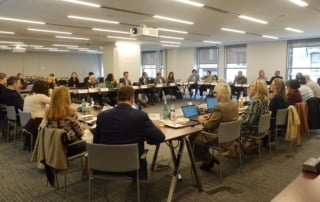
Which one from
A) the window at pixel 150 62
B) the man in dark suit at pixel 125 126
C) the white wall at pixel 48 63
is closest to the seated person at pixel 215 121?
the man in dark suit at pixel 125 126

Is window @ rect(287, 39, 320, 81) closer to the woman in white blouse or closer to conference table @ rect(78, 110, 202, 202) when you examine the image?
conference table @ rect(78, 110, 202, 202)

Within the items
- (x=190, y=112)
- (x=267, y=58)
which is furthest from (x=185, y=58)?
(x=190, y=112)

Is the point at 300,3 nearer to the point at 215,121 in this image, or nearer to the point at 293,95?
the point at 293,95

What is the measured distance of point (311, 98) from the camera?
17.1ft

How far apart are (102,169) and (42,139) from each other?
93 cm

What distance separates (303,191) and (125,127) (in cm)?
141

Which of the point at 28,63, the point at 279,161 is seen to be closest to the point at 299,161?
the point at 279,161

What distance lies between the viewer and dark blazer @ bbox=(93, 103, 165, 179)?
2.28m

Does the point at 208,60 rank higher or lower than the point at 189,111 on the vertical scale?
higher

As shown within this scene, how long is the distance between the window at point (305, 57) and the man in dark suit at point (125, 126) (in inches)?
425

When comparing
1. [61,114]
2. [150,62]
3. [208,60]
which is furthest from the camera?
[150,62]

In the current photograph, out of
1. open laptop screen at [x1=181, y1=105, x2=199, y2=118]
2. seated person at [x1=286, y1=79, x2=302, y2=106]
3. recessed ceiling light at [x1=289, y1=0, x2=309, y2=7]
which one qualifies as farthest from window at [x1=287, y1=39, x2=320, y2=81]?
open laptop screen at [x1=181, y1=105, x2=199, y2=118]

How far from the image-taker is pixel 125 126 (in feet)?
7.45

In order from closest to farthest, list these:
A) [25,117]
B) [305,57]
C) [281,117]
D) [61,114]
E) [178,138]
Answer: [178,138] < [61,114] < [25,117] < [281,117] < [305,57]
